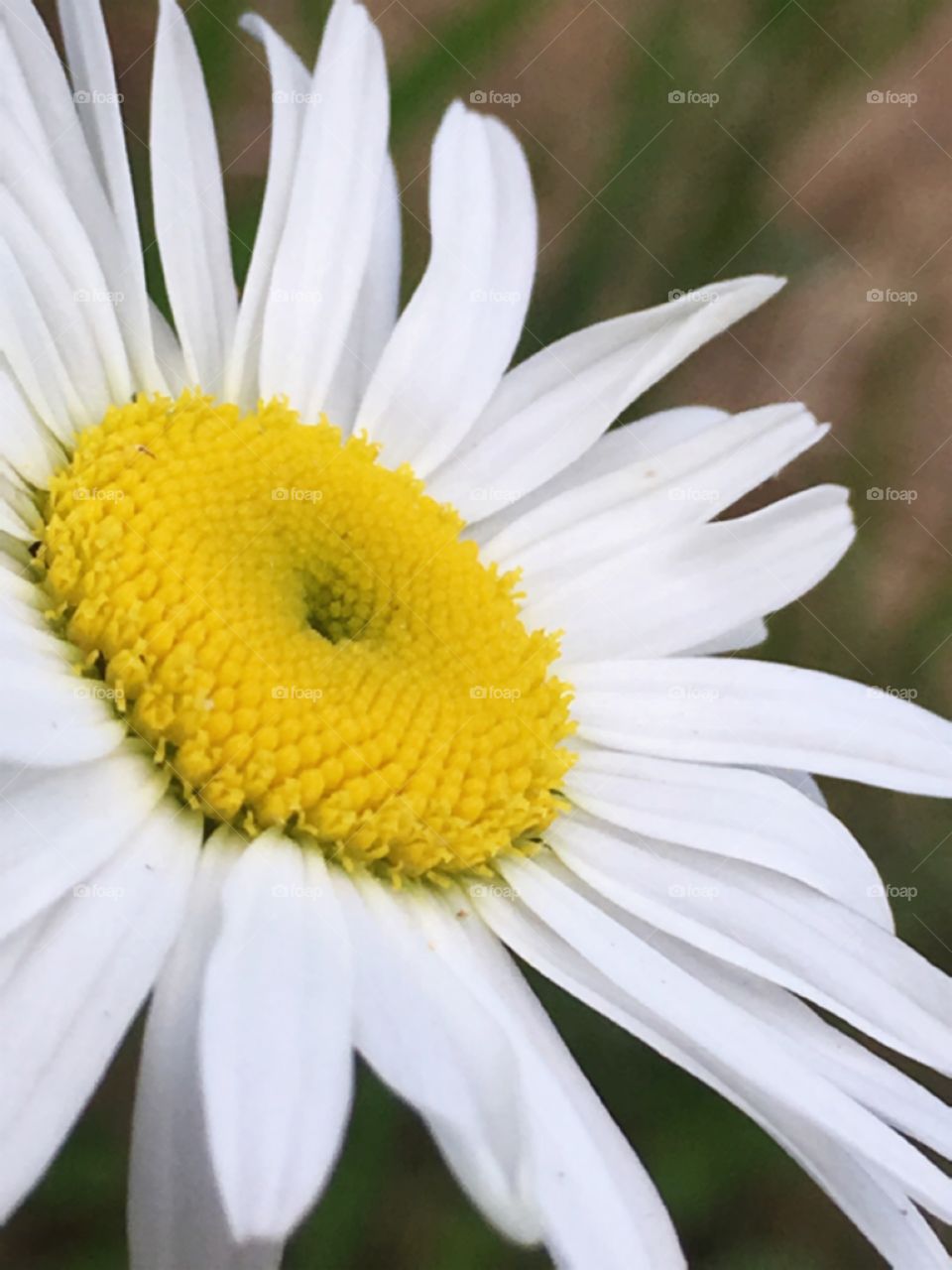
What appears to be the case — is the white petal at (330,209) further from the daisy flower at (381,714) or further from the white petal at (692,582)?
the white petal at (692,582)

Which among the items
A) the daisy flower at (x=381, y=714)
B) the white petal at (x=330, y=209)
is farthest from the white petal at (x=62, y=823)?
the white petal at (x=330, y=209)

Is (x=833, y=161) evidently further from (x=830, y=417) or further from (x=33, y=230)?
(x=33, y=230)

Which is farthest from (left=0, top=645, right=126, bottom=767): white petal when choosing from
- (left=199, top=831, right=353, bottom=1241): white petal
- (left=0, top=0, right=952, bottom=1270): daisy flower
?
(left=199, top=831, right=353, bottom=1241): white petal

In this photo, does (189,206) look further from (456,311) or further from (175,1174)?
(175,1174)

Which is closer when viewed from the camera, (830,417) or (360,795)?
(360,795)

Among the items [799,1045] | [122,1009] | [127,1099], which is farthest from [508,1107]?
[127,1099]

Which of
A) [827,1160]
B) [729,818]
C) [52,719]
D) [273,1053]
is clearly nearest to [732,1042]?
[827,1160]

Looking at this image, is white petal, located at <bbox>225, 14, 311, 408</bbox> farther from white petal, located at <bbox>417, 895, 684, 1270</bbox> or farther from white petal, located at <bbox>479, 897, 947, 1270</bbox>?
white petal, located at <bbox>479, 897, 947, 1270</bbox>

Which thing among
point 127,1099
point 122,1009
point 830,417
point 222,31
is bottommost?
point 127,1099
